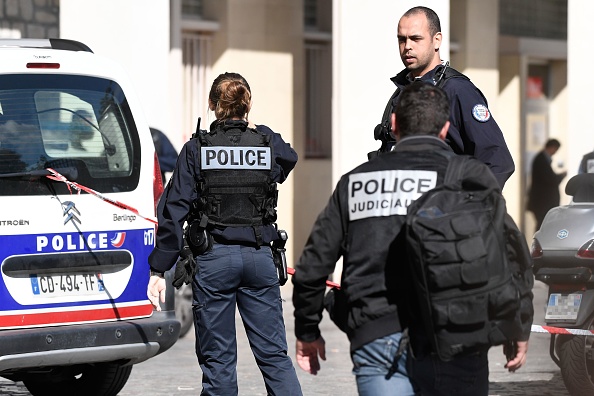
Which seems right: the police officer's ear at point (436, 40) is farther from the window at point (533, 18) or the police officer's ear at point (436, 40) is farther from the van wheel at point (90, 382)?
the window at point (533, 18)

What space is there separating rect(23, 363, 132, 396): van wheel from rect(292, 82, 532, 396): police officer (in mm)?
3521

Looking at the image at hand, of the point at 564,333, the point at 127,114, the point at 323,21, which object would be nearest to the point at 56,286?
the point at 127,114

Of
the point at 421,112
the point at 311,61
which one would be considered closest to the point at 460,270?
the point at 421,112

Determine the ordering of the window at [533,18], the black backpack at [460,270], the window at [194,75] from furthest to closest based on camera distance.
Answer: the window at [533,18] → the window at [194,75] → the black backpack at [460,270]

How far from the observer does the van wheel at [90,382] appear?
25.7 feet

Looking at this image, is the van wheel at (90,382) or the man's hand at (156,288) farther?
the van wheel at (90,382)

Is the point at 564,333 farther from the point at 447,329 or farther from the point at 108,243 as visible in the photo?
the point at 447,329

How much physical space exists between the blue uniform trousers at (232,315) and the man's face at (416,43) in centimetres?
124

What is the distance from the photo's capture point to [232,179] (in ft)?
20.7

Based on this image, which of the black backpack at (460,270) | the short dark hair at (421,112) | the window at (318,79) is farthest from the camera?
the window at (318,79)

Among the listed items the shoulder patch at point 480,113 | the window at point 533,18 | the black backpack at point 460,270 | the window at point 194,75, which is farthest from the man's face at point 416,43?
the window at point 533,18

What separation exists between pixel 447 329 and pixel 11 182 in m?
3.44

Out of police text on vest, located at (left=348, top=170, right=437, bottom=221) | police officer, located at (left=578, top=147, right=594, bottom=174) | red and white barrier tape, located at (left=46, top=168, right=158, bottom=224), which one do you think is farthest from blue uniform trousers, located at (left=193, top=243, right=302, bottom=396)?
police officer, located at (left=578, top=147, right=594, bottom=174)

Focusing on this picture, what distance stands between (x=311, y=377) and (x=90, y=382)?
5.79 feet
